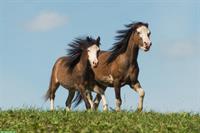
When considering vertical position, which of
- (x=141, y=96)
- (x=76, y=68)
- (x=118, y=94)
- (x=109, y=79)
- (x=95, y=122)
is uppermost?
(x=76, y=68)

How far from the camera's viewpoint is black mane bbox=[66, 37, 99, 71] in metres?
22.2

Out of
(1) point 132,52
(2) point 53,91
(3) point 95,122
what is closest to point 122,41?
(1) point 132,52

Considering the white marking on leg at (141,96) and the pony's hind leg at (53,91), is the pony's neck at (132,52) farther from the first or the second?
the pony's hind leg at (53,91)

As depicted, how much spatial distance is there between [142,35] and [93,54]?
1937 millimetres

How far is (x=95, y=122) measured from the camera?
45.9 ft

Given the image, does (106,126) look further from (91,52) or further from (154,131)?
(91,52)

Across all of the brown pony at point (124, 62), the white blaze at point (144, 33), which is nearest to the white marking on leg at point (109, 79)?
the brown pony at point (124, 62)

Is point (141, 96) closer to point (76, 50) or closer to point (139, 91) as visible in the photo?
point (139, 91)

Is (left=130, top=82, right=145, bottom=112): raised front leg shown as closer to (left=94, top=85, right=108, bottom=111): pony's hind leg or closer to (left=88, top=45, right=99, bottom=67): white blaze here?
(left=94, top=85, right=108, bottom=111): pony's hind leg

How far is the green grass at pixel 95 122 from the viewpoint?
1345 cm

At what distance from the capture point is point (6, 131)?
13641 millimetres

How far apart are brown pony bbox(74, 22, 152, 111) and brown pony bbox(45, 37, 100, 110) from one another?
24.7 inches

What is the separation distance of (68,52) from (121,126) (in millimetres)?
10026

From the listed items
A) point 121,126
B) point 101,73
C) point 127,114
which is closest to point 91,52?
point 101,73
